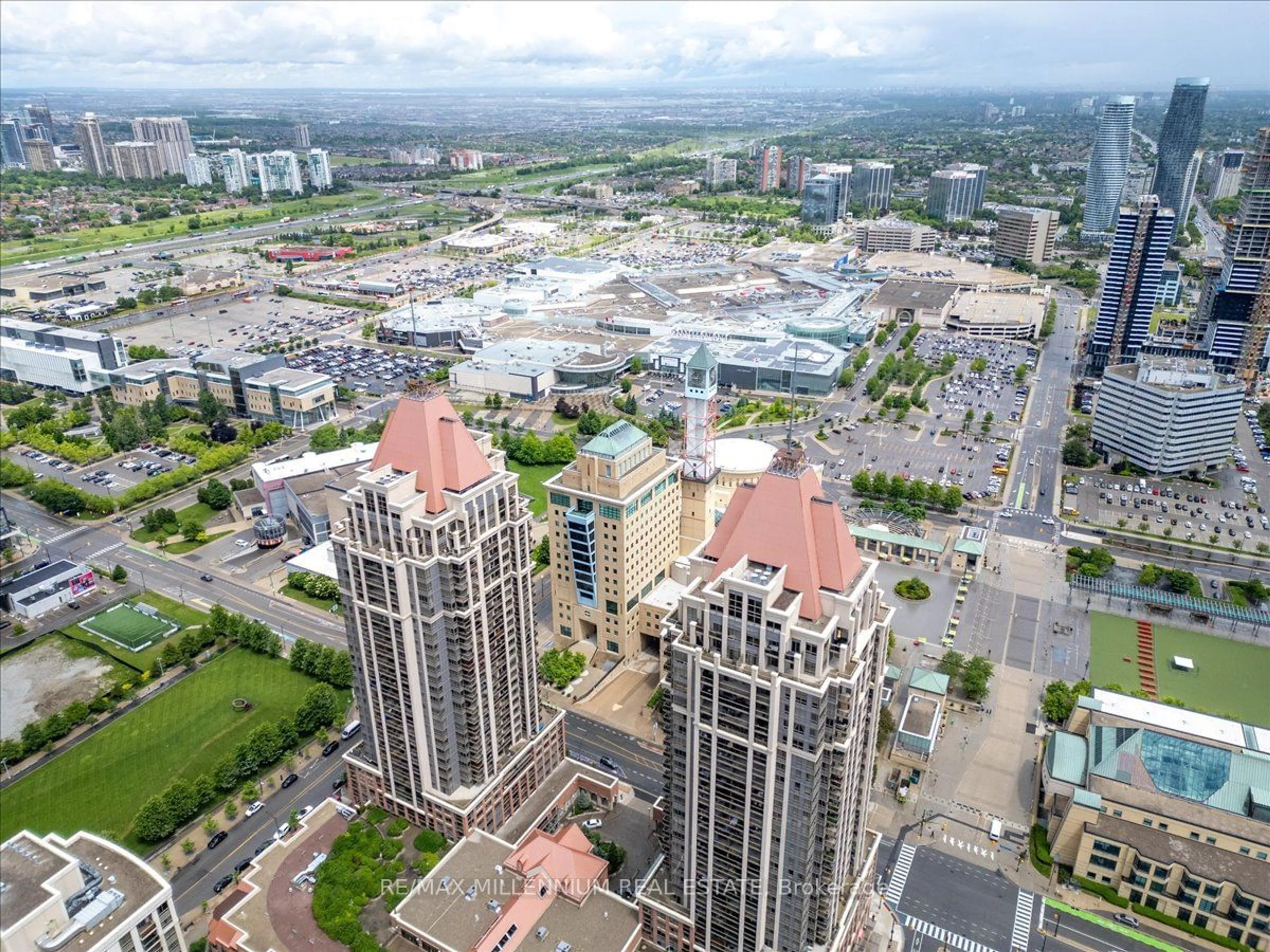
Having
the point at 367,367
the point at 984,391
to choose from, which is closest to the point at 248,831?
the point at 367,367

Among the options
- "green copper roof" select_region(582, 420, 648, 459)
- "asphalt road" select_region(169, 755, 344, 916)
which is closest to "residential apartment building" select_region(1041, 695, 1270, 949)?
"green copper roof" select_region(582, 420, 648, 459)

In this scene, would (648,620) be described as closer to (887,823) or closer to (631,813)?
(631,813)

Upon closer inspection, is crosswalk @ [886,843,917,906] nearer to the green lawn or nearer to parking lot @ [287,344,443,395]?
the green lawn

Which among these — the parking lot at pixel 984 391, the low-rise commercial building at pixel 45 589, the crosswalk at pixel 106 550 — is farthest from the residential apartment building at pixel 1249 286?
the low-rise commercial building at pixel 45 589

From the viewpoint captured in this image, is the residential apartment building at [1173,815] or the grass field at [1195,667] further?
the grass field at [1195,667]

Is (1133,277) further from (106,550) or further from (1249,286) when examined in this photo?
(106,550)

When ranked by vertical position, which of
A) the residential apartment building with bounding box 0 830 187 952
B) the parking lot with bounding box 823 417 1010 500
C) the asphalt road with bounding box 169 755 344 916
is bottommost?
the asphalt road with bounding box 169 755 344 916

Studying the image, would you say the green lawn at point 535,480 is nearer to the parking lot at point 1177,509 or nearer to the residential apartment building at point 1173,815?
the residential apartment building at point 1173,815
